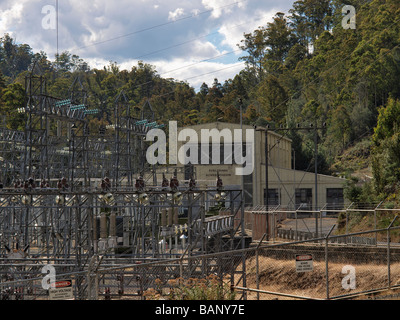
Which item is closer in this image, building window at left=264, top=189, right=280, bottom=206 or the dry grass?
the dry grass

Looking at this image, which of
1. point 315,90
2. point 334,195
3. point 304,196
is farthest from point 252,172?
point 315,90

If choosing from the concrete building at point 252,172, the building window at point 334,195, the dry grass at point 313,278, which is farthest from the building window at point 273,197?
the dry grass at point 313,278

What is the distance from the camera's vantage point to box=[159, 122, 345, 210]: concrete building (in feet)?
164

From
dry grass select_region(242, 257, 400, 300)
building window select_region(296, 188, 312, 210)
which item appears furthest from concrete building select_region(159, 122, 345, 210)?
dry grass select_region(242, 257, 400, 300)

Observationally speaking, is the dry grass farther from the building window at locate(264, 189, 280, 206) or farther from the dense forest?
the building window at locate(264, 189, 280, 206)

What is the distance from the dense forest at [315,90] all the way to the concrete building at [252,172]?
3.55 metres

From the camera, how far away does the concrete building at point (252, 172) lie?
164ft

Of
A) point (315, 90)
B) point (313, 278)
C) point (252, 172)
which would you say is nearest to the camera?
point (313, 278)

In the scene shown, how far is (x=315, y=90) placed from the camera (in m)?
93.3

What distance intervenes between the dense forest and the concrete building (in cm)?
355

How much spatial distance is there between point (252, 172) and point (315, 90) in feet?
155

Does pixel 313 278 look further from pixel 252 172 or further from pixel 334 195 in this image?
pixel 334 195

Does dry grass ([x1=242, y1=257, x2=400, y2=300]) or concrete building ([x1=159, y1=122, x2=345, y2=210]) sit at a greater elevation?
concrete building ([x1=159, y1=122, x2=345, y2=210])
